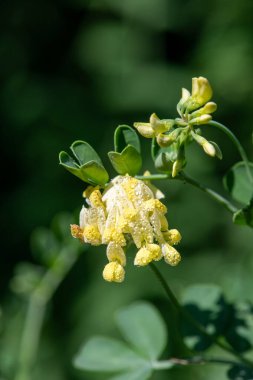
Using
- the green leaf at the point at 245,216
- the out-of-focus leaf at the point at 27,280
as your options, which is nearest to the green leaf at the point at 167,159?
the green leaf at the point at 245,216

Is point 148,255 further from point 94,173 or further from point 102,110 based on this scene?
point 102,110

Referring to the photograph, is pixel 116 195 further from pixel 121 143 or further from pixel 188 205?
pixel 188 205

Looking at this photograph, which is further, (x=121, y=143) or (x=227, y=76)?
(x=227, y=76)

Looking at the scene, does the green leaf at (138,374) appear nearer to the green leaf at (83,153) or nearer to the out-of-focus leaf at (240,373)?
the out-of-focus leaf at (240,373)

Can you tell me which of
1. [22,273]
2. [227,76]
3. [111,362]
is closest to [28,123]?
[227,76]

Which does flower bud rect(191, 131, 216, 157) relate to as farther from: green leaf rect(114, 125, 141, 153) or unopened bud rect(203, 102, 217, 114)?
green leaf rect(114, 125, 141, 153)

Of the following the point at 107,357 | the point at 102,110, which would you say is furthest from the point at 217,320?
the point at 102,110
